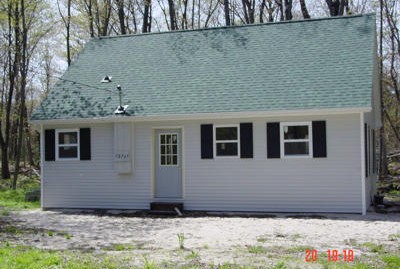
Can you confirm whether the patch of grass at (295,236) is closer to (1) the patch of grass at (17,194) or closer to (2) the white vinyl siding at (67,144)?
(2) the white vinyl siding at (67,144)

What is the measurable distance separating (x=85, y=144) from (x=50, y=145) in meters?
1.24

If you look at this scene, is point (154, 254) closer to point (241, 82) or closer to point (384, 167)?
point (241, 82)

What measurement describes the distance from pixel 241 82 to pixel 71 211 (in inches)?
247

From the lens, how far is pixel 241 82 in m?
14.6

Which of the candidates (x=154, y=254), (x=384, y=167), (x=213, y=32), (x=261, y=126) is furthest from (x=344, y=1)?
(x=154, y=254)

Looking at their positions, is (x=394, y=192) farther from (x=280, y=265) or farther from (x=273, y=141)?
(x=280, y=265)

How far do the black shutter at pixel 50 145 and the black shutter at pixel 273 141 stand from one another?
21.8 ft

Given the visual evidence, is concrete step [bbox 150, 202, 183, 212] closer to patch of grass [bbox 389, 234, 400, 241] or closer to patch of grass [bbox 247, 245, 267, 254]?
patch of grass [bbox 247, 245, 267, 254]

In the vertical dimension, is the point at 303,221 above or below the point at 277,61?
below

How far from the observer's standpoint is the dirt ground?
846 cm

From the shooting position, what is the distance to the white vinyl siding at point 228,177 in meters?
12.9

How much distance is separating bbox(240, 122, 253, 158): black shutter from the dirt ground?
1.71 metres
